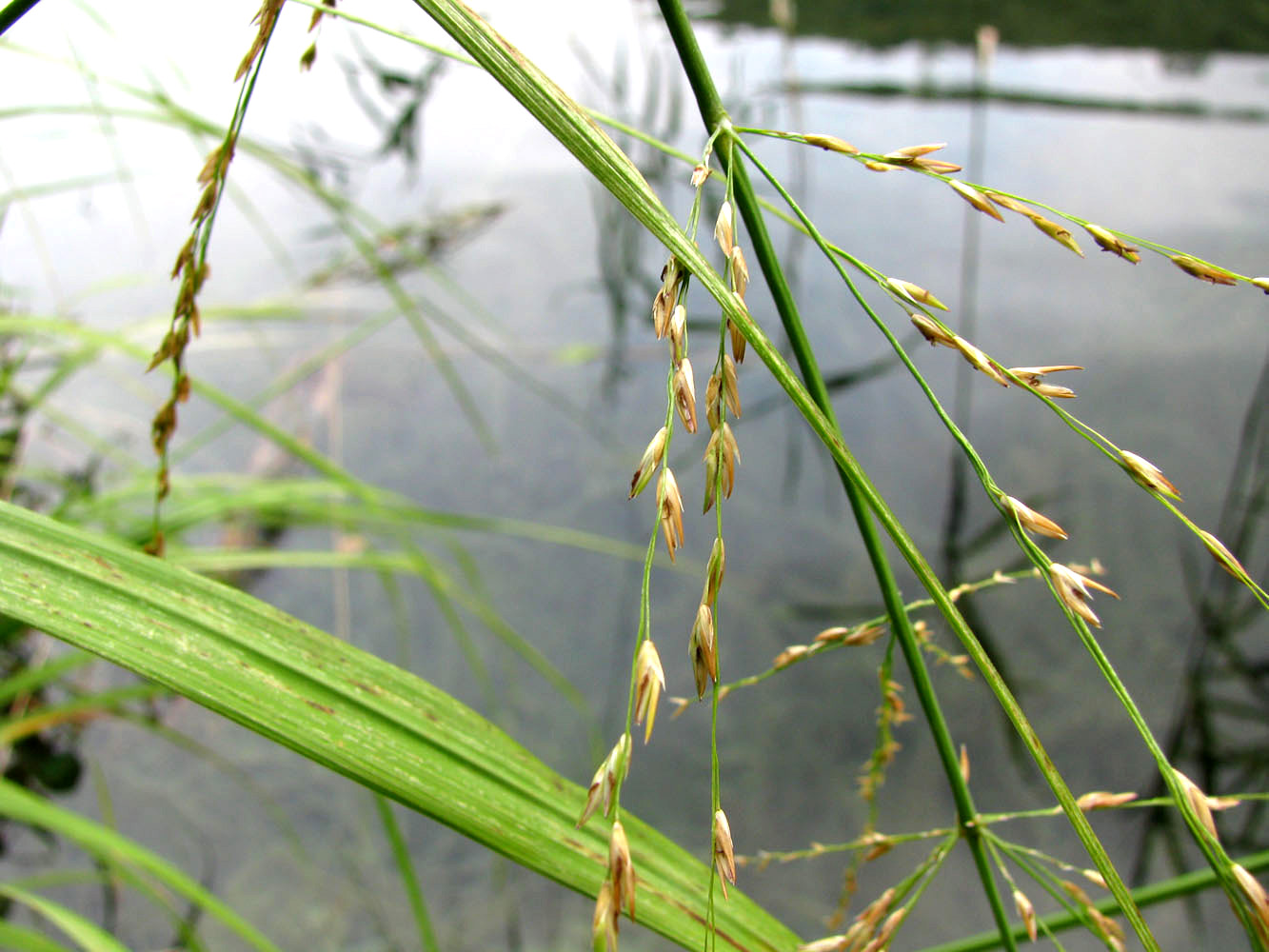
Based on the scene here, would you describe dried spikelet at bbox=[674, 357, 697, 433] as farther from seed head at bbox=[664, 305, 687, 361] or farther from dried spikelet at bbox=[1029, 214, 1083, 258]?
dried spikelet at bbox=[1029, 214, 1083, 258]

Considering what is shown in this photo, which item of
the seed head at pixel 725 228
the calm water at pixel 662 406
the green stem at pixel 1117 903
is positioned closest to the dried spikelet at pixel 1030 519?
the seed head at pixel 725 228

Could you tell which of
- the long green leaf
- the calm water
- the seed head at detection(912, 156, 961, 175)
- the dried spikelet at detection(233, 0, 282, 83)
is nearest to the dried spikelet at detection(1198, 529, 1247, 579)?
the seed head at detection(912, 156, 961, 175)

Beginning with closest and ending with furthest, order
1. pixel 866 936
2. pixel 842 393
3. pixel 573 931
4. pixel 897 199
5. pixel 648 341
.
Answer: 1. pixel 866 936
2. pixel 573 931
3. pixel 842 393
4. pixel 648 341
5. pixel 897 199

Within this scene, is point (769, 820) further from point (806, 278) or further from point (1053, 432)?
point (806, 278)

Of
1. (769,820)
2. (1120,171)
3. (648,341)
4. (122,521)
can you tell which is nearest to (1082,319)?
(1120,171)

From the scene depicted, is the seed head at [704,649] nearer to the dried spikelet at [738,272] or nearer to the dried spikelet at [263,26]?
the dried spikelet at [738,272]
